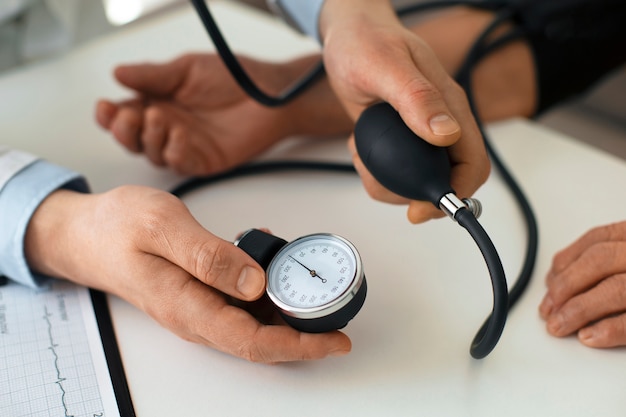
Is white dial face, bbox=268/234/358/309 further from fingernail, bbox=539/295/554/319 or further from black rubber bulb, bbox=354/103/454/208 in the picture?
fingernail, bbox=539/295/554/319

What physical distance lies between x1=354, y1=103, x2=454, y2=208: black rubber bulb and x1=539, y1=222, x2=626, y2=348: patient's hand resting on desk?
0.50 ft

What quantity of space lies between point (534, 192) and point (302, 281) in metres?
0.35

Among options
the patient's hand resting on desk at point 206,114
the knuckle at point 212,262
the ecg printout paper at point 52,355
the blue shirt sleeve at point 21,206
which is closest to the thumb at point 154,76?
the patient's hand resting on desk at point 206,114

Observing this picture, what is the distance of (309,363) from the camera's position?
58 centimetres

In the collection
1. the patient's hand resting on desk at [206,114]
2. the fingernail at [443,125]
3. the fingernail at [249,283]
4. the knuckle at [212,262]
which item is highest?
the fingernail at [443,125]

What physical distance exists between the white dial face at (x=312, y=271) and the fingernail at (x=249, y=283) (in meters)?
0.01

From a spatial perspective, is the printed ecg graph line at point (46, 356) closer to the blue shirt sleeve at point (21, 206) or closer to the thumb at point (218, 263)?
the blue shirt sleeve at point (21, 206)

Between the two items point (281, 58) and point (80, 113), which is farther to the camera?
point (281, 58)

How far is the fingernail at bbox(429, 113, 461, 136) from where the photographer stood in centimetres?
55

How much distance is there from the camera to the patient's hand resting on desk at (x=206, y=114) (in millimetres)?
816

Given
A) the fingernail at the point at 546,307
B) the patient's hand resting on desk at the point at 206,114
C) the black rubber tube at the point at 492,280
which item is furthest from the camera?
the patient's hand resting on desk at the point at 206,114

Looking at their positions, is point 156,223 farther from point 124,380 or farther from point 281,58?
point 281,58

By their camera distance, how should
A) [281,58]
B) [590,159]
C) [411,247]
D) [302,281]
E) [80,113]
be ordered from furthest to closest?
1. [281,58]
2. [80,113]
3. [590,159]
4. [411,247]
5. [302,281]

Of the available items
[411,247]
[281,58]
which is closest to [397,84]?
[411,247]
